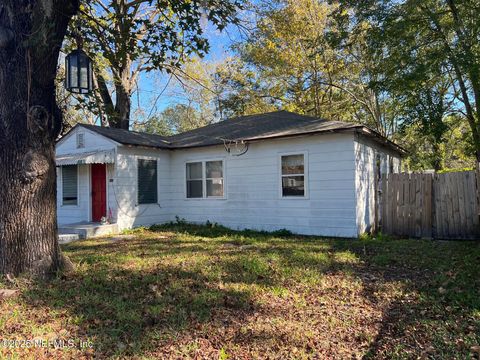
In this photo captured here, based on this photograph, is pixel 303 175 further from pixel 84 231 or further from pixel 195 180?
pixel 84 231

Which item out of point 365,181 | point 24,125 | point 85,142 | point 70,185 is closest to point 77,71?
point 24,125

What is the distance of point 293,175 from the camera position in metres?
10.2

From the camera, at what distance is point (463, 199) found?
9008 millimetres

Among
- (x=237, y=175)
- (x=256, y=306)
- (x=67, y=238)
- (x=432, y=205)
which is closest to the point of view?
(x=256, y=306)

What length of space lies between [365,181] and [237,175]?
3901mm

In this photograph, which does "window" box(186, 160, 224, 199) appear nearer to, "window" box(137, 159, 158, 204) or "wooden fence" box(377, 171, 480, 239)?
"window" box(137, 159, 158, 204)

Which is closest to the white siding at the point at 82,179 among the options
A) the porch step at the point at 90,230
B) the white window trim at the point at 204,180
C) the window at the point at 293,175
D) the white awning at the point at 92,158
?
the white awning at the point at 92,158

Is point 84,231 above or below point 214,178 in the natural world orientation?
below

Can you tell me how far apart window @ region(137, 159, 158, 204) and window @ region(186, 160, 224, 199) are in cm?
118

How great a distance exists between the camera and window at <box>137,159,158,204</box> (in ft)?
39.0

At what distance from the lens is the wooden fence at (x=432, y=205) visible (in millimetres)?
8914

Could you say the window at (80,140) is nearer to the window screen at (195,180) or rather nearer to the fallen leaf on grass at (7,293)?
the window screen at (195,180)

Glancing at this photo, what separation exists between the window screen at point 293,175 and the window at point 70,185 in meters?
7.45

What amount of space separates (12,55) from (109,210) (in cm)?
695
